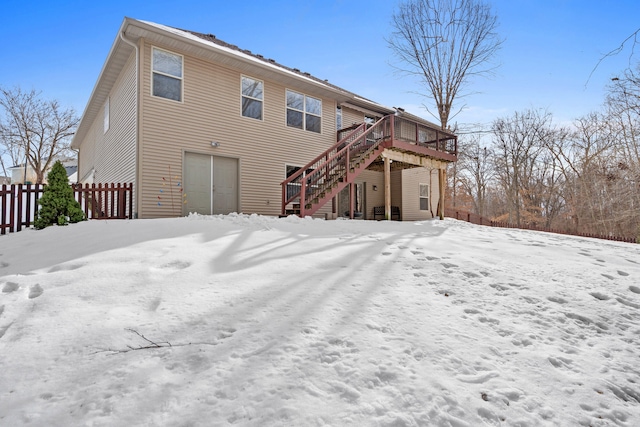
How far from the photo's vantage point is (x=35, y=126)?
24.4 m

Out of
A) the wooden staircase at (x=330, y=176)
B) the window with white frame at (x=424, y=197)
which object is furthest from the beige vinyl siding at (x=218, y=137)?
the window with white frame at (x=424, y=197)

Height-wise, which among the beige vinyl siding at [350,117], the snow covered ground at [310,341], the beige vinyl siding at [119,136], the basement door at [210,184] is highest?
the beige vinyl siding at [350,117]

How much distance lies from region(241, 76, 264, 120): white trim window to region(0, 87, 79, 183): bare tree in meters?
23.2

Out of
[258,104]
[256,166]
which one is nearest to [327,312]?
[256,166]

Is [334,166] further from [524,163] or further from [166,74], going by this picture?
[524,163]

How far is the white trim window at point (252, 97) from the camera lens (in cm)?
1024

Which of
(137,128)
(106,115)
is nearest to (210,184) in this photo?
(137,128)

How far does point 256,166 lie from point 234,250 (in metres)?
6.68

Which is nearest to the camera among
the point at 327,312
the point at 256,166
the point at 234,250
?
the point at 327,312

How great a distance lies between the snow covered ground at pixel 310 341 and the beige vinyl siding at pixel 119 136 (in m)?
6.03

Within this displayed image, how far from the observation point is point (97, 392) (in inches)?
58.9

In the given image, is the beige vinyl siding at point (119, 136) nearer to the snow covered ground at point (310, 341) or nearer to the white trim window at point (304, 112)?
the white trim window at point (304, 112)

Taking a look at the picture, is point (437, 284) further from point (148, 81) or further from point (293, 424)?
point (148, 81)

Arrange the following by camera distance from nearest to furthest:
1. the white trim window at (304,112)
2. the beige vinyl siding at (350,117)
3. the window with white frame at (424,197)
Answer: the white trim window at (304,112) < the beige vinyl siding at (350,117) < the window with white frame at (424,197)
